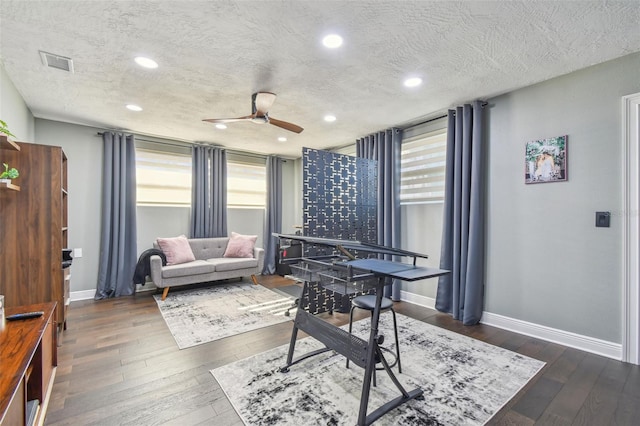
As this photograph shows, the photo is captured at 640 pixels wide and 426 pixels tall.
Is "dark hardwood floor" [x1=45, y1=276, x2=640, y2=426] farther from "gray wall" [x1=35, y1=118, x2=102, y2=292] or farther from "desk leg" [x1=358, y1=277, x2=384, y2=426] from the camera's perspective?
"gray wall" [x1=35, y1=118, x2=102, y2=292]

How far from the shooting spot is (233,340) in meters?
2.83

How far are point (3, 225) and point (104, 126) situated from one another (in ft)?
8.18

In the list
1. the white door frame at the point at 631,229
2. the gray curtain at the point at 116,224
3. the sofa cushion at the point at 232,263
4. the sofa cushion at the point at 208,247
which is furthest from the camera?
the sofa cushion at the point at 208,247

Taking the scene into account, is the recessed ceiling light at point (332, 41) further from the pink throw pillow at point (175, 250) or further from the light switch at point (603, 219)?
the pink throw pillow at point (175, 250)

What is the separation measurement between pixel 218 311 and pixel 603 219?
4.16m

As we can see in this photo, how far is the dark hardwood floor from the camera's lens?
5.77 ft

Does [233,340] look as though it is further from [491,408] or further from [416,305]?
[416,305]

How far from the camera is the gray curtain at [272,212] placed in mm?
6020

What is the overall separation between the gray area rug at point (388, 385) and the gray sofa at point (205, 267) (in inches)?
94.7

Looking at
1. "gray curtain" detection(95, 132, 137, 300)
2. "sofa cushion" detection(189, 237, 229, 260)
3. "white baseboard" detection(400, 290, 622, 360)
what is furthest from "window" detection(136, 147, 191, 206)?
"white baseboard" detection(400, 290, 622, 360)

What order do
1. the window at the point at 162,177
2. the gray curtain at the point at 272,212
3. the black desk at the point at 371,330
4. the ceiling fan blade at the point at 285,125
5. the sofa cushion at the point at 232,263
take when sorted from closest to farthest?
the black desk at the point at 371,330
the ceiling fan blade at the point at 285,125
the sofa cushion at the point at 232,263
the window at the point at 162,177
the gray curtain at the point at 272,212

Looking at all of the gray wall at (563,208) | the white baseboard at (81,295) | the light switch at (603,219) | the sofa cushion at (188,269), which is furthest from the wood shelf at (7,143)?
the light switch at (603,219)

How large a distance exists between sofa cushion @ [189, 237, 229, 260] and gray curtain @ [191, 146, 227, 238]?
0.56ft

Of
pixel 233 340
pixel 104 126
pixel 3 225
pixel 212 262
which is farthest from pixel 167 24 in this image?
pixel 212 262
